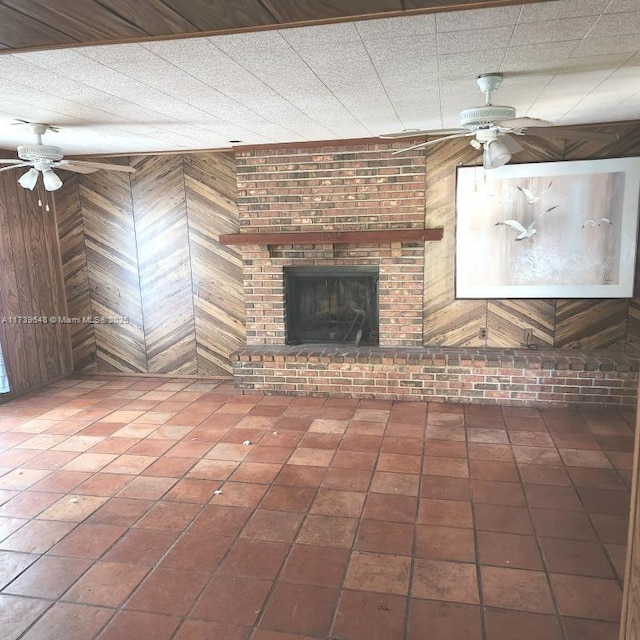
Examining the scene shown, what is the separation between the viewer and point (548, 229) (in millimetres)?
4609

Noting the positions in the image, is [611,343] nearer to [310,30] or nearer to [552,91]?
[552,91]

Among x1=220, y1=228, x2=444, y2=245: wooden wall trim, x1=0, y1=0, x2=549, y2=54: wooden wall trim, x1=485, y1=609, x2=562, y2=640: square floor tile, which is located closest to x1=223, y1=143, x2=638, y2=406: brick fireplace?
x1=220, y1=228, x2=444, y2=245: wooden wall trim

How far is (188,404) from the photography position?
4.89 m

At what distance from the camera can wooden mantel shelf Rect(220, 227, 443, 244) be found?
470 centimetres

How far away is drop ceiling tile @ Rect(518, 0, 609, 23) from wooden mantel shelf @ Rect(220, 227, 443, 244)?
270 centimetres

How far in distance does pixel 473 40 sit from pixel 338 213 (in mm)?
2838

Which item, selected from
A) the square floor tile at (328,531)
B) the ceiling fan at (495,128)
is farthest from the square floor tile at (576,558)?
the ceiling fan at (495,128)

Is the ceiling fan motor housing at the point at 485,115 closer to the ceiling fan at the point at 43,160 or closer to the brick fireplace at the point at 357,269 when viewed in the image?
the brick fireplace at the point at 357,269

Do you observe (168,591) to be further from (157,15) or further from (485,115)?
(485,115)

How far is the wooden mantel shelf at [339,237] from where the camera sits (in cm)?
470

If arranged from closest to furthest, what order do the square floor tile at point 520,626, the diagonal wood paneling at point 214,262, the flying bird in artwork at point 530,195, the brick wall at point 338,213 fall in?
the square floor tile at point 520,626, the flying bird in artwork at point 530,195, the brick wall at point 338,213, the diagonal wood paneling at point 214,262

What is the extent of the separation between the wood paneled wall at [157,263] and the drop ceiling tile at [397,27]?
3.37 metres

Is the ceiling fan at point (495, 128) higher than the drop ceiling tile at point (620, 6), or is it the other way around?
the drop ceiling tile at point (620, 6)

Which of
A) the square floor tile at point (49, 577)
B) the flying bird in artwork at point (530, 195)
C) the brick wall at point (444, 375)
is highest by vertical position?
the flying bird in artwork at point (530, 195)
